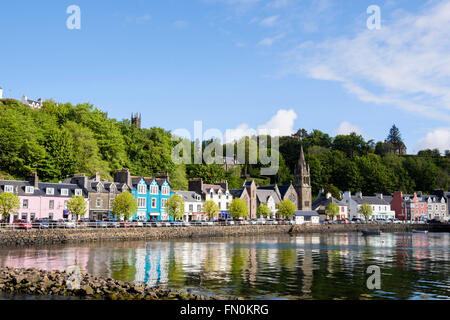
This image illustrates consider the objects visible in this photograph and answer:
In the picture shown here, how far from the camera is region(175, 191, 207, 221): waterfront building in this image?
95.6 metres

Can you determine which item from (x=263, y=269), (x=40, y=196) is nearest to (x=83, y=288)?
(x=263, y=269)

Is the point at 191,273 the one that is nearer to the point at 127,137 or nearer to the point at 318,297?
the point at 318,297

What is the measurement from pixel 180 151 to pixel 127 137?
19.0 metres

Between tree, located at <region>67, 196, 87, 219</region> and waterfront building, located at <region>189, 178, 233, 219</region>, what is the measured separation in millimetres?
35971

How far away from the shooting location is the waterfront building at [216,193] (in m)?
102

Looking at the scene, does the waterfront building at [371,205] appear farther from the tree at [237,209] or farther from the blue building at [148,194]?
the blue building at [148,194]

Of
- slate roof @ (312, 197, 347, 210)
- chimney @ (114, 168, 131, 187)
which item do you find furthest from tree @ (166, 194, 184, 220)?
slate roof @ (312, 197, 347, 210)

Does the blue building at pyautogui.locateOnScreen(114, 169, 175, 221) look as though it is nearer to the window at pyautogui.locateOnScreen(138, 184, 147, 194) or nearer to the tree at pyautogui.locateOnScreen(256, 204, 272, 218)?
the window at pyautogui.locateOnScreen(138, 184, 147, 194)

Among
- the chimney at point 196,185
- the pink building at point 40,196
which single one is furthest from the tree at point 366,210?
the pink building at point 40,196

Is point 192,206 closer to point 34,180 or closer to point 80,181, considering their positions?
point 80,181

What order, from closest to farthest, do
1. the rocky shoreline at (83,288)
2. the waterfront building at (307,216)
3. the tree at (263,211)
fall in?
the rocky shoreline at (83,288) < the tree at (263,211) < the waterfront building at (307,216)

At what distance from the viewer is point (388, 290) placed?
92.4ft

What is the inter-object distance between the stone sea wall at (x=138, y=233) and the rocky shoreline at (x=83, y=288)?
95.1ft
